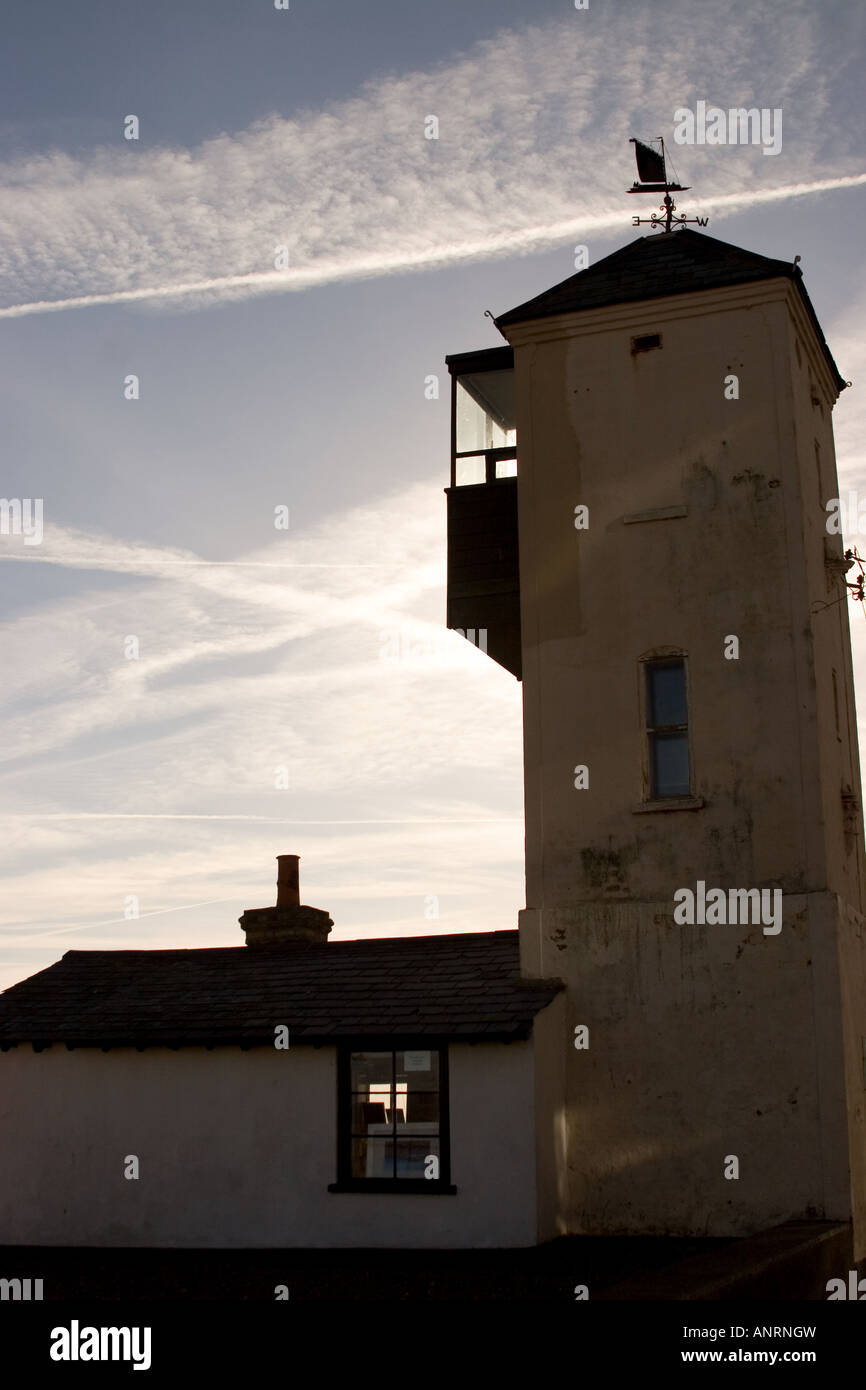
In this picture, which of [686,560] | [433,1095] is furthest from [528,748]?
[433,1095]

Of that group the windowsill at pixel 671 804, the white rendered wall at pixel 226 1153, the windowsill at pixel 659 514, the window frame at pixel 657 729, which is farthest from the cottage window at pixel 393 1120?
the windowsill at pixel 659 514

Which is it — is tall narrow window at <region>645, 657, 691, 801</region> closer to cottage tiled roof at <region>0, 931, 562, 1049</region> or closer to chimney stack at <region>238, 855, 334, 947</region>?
cottage tiled roof at <region>0, 931, 562, 1049</region>

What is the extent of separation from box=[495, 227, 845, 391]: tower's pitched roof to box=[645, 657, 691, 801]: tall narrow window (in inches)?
183

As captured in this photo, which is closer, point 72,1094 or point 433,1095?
point 433,1095

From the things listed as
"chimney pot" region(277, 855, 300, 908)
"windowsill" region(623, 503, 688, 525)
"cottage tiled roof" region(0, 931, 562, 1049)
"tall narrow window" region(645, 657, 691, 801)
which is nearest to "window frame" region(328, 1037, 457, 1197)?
"cottage tiled roof" region(0, 931, 562, 1049)

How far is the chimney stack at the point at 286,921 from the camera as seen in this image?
20859 mm

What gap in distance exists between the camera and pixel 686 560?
56.6 feet

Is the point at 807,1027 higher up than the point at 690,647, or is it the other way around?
the point at 690,647

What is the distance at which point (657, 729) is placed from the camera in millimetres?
17062

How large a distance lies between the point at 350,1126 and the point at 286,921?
4.93 m

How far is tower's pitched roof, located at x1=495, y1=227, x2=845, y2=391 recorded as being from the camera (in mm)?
17750

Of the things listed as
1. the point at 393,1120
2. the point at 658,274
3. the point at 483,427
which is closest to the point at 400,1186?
the point at 393,1120
